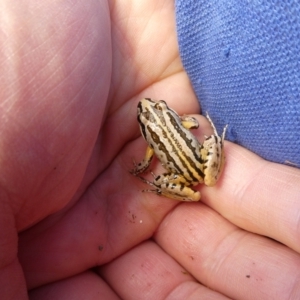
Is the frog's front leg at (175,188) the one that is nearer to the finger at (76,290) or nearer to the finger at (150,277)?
the finger at (150,277)

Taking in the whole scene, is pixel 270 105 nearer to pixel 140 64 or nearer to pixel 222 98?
pixel 222 98

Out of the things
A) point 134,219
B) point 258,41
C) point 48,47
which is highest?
point 48,47

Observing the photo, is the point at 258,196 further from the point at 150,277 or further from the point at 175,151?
the point at 150,277

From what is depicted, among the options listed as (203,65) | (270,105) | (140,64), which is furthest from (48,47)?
(270,105)

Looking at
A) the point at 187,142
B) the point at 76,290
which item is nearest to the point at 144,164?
the point at 187,142

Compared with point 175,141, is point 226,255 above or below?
below

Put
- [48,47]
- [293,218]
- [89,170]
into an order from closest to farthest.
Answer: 1. [48,47]
2. [293,218]
3. [89,170]

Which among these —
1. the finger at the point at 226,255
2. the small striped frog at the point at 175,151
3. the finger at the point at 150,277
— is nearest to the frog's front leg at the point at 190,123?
the small striped frog at the point at 175,151
